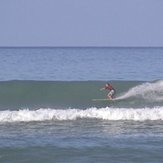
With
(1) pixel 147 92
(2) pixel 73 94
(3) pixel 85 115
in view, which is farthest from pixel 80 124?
(2) pixel 73 94

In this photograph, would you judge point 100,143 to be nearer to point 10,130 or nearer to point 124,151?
point 124,151

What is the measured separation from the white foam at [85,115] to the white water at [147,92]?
4642 mm

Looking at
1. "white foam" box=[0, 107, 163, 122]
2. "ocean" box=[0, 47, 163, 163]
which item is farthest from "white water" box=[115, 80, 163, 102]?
"white foam" box=[0, 107, 163, 122]

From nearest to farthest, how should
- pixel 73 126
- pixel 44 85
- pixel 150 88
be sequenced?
1. pixel 73 126
2. pixel 150 88
3. pixel 44 85

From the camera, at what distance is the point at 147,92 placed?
2661 cm

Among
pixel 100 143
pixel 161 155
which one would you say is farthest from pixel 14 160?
pixel 161 155

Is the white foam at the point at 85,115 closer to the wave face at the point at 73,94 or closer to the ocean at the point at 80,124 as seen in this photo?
the ocean at the point at 80,124

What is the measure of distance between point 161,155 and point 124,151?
1016 mm

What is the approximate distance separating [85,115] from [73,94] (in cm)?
719

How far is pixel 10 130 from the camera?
17266mm

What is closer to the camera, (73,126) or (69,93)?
(73,126)

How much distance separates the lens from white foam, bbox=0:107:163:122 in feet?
65.3

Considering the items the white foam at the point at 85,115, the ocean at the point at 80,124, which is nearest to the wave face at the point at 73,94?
the ocean at the point at 80,124

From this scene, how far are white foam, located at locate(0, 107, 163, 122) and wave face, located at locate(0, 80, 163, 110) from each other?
2.85m
